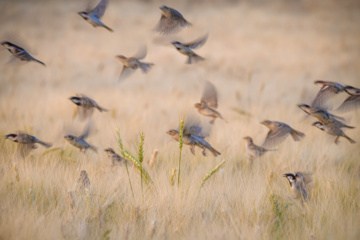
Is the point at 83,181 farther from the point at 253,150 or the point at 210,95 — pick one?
the point at 253,150

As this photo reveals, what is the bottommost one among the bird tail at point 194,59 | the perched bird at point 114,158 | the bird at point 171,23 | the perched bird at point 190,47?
the perched bird at point 114,158

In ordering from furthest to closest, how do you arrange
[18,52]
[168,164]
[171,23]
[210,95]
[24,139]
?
[168,164] → [210,95] → [24,139] → [171,23] → [18,52]

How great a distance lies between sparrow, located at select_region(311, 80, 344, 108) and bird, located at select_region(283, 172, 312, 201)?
49 centimetres

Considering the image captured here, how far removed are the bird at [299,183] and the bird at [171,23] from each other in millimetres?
1224

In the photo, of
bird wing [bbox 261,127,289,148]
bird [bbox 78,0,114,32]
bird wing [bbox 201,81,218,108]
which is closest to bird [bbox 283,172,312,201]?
bird wing [bbox 261,127,289,148]

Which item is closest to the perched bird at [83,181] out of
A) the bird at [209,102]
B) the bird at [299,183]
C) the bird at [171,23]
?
the bird at [209,102]

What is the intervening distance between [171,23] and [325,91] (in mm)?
1097

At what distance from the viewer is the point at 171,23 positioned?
2338 mm

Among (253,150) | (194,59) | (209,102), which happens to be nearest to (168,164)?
(209,102)

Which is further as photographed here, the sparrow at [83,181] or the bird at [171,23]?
the sparrow at [83,181]

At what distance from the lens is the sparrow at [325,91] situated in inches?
86.7

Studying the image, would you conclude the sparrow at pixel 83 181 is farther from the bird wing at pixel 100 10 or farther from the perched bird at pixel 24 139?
the bird wing at pixel 100 10

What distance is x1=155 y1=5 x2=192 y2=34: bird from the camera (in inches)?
91.0

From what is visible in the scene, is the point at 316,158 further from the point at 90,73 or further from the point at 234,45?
the point at 234,45
